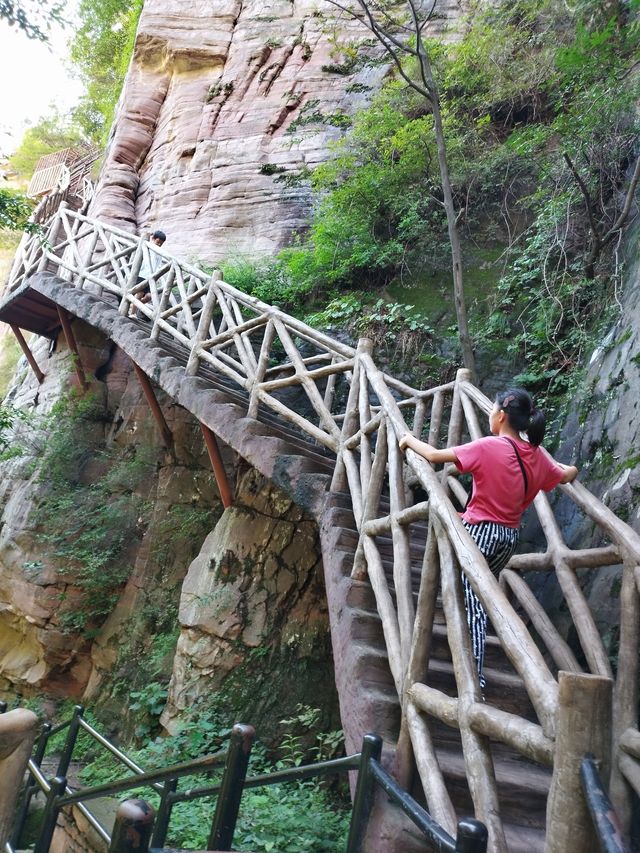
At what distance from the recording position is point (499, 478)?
287 cm

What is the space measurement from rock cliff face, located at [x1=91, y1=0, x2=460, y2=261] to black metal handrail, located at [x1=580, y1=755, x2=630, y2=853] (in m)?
11.2

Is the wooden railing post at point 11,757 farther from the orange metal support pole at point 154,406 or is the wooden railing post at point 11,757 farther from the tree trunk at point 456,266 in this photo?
the orange metal support pole at point 154,406

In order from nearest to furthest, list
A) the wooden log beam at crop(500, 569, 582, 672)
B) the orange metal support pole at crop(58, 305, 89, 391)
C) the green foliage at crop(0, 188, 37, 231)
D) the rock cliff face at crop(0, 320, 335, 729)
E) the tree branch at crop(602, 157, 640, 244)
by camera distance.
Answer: the wooden log beam at crop(500, 569, 582, 672) < the rock cliff face at crop(0, 320, 335, 729) < the tree branch at crop(602, 157, 640, 244) < the green foliage at crop(0, 188, 37, 231) < the orange metal support pole at crop(58, 305, 89, 391)

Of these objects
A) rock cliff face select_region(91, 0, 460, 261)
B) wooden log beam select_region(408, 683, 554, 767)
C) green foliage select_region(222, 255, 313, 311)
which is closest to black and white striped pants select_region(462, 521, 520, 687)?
wooden log beam select_region(408, 683, 554, 767)

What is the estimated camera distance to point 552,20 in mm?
9125

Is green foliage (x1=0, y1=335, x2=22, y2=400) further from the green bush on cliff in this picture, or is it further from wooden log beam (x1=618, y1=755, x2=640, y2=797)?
wooden log beam (x1=618, y1=755, x2=640, y2=797)

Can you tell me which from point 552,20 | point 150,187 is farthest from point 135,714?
point 150,187

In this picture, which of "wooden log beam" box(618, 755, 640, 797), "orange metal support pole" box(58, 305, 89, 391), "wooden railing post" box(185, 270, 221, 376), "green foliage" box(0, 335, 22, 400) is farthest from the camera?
"green foliage" box(0, 335, 22, 400)

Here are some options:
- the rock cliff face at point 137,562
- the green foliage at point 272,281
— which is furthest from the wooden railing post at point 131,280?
the green foliage at point 272,281

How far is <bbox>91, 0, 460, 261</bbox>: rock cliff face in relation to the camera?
41.1 ft

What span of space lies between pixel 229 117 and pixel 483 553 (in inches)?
559

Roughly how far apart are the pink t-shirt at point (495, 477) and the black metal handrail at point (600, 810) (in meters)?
1.58

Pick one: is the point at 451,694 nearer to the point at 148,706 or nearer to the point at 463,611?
the point at 463,611

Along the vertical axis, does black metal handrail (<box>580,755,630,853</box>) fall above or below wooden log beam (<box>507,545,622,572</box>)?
below
